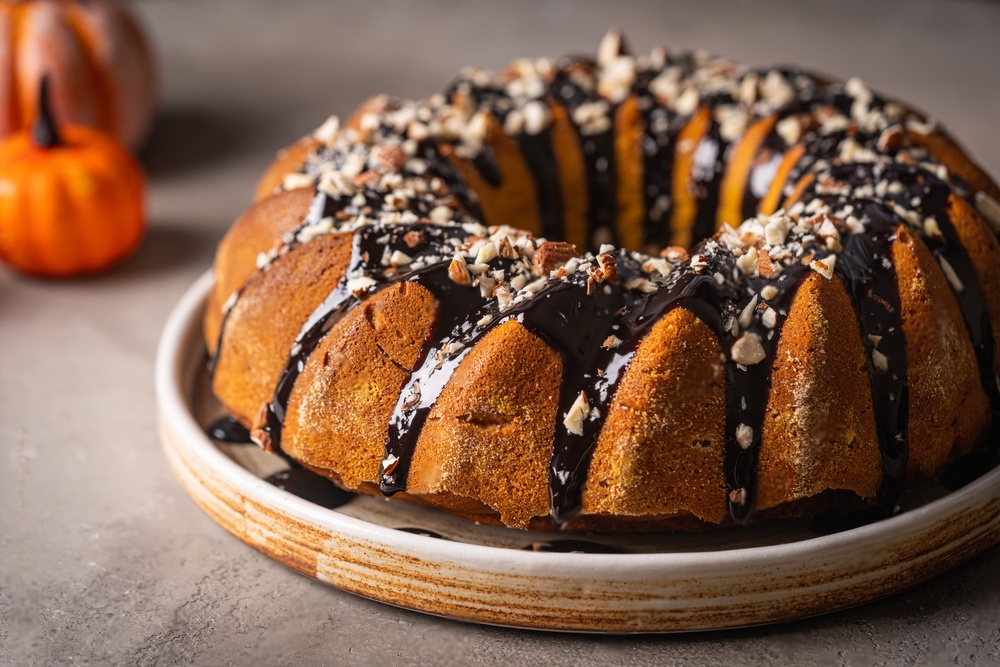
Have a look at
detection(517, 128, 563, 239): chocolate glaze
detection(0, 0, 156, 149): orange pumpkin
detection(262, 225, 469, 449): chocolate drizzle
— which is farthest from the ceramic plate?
detection(0, 0, 156, 149): orange pumpkin

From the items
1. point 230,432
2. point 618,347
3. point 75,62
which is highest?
point 618,347

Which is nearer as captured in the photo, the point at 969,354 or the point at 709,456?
the point at 709,456

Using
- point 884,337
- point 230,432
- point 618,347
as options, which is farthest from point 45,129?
point 884,337

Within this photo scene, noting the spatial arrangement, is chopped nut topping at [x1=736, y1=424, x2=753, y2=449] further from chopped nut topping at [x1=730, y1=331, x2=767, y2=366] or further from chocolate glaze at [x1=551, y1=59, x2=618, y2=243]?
chocolate glaze at [x1=551, y1=59, x2=618, y2=243]

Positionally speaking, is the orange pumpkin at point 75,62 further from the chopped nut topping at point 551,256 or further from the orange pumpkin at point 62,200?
the chopped nut topping at point 551,256

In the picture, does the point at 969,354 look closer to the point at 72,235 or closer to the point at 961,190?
the point at 961,190

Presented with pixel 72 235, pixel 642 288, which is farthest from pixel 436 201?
pixel 72 235

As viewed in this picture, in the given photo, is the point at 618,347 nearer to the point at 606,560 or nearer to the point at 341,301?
the point at 606,560
